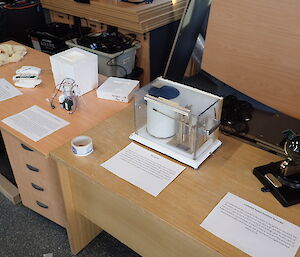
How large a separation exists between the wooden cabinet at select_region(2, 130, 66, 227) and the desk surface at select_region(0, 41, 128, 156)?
13 centimetres

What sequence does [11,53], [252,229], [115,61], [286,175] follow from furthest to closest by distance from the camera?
1. [115,61]
2. [11,53]
3. [286,175]
4. [252,229]

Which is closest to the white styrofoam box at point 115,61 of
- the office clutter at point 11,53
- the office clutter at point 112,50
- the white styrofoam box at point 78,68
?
the office clutter at point 112,50

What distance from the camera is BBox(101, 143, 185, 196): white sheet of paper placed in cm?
104

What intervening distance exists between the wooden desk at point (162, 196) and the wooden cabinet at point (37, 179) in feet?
0.53

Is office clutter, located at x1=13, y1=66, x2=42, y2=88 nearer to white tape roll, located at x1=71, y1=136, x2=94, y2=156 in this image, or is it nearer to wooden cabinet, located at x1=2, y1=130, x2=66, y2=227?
wooden cabinet, located at x1=2, y1=130, x2=66, y2=227

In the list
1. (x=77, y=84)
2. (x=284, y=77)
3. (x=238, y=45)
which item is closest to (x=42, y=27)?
(x=77, y=84)

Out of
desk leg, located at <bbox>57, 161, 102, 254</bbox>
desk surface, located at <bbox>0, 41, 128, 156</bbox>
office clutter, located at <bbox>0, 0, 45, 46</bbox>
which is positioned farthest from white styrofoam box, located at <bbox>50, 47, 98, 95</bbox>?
office clutter, located at <bbox>0, 0, 45, 46</bbox>

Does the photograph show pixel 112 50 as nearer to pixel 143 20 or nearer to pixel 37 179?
pixel 143 20

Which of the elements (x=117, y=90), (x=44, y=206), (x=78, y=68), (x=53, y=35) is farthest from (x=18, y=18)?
(x=44, y=206)

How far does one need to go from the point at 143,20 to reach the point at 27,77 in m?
1.14

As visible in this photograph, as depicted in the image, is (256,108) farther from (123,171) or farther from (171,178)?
(123,171)

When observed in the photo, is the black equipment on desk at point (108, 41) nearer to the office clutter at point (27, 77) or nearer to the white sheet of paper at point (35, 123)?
the office clutter at point (27, 77)

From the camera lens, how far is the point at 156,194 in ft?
3.26

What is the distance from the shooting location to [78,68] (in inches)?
59.5
